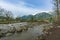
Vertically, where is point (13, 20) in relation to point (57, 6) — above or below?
→ below

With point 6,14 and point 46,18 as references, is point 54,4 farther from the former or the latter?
point 6,14

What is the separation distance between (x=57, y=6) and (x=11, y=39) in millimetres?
12616

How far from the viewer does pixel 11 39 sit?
34.7 feet

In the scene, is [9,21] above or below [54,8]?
below

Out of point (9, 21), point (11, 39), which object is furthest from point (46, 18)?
point (11, 39)

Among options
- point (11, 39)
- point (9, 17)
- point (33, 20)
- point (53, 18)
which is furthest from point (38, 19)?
point (11, 39)

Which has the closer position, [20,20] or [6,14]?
[6,14]

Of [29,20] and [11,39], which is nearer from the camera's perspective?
[11,39]

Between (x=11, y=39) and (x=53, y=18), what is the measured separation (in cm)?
1111

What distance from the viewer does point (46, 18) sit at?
2216 centimetres

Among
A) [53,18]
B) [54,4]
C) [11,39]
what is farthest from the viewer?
[54,4]

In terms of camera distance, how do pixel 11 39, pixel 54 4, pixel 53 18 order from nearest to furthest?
pixel 11 39 < pixel 53 18 < pixel 54 4

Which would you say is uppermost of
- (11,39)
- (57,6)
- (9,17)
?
(57,6)

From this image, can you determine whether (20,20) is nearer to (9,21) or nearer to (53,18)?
(9,21)
